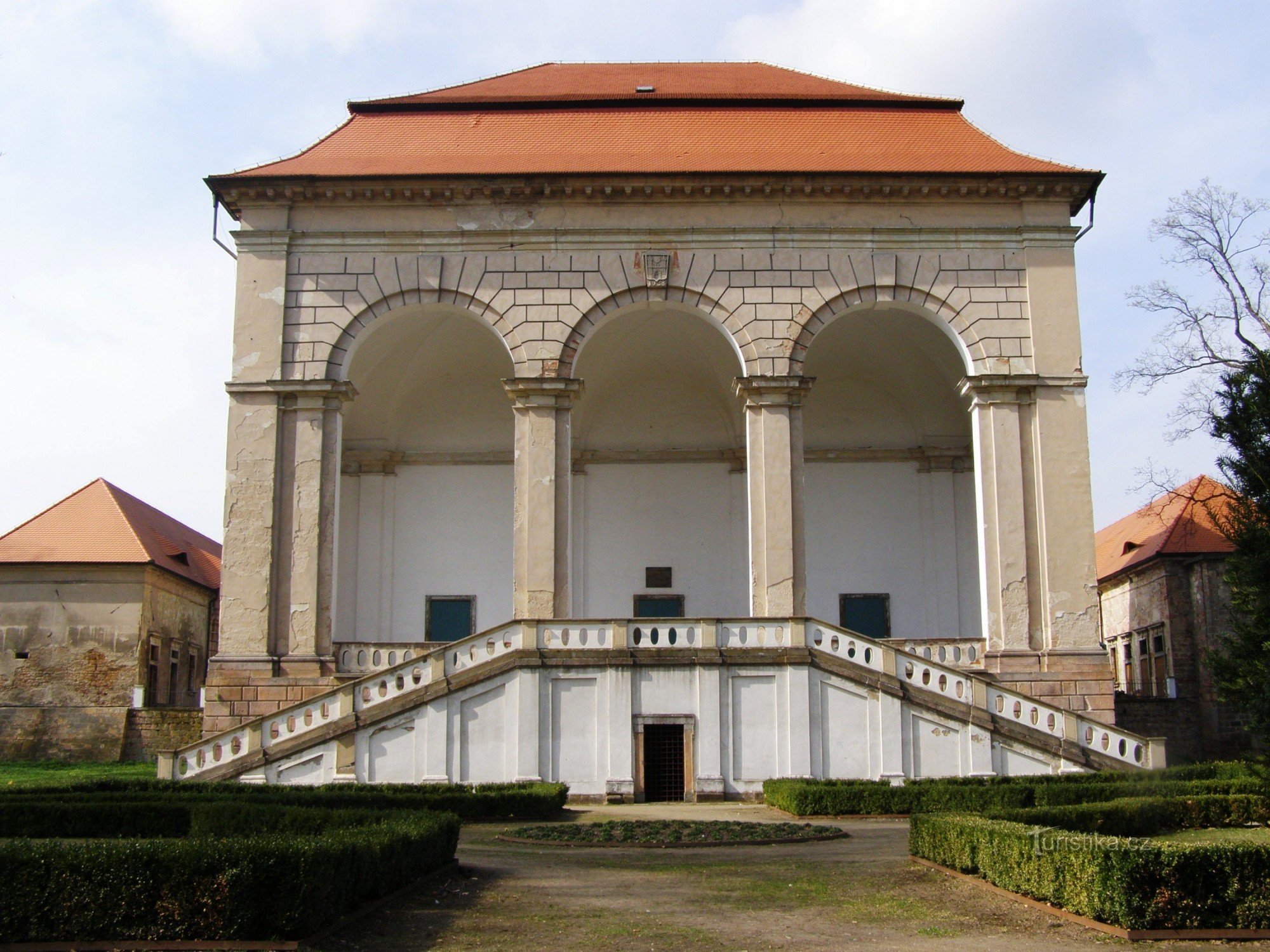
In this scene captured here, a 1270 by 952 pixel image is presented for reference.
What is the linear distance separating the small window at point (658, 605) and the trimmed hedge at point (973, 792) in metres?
10.9

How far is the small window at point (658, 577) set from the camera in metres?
31.1

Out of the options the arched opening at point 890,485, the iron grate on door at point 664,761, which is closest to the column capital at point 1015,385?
the arched opening at point 890,485

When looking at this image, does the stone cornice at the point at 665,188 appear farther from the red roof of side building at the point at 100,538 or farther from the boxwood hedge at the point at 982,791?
the red roof of side building at the point at 100,538

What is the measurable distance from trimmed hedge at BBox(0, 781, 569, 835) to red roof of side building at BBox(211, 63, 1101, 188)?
13.1 metres

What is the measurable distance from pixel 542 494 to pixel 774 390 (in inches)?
205

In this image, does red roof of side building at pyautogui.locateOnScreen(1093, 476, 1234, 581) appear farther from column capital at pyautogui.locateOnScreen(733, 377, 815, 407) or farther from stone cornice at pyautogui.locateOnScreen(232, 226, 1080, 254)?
column capital at pyautogui.locateOnScreen(733, 377, 815, 407)

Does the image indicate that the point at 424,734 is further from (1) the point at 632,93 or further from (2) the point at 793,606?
(1) the point at 632,93

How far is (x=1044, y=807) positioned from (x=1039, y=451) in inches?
509

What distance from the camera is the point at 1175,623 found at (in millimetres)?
32594

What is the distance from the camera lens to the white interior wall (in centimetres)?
3097

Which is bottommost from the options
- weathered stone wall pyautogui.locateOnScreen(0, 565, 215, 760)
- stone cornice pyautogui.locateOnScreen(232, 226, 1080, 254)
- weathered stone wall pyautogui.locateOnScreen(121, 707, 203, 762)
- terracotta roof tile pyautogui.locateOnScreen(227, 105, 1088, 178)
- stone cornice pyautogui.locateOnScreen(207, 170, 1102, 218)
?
weathered stone wall pyautogui.locateOnScreen(121, 707, 203, 762)

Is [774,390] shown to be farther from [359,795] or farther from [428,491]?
[359,795]

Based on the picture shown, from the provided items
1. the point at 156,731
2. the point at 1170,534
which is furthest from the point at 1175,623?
the point at 156,731

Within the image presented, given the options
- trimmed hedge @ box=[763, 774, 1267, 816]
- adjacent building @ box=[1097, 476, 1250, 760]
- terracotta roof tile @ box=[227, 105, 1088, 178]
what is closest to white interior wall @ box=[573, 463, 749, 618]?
terracotta roof tile @ box=[227, 105, 1088, 178]
